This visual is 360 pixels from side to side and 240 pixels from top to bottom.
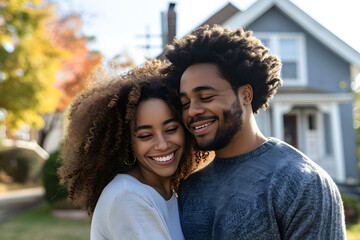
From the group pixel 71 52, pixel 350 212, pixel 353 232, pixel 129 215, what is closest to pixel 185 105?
pixel 129 215

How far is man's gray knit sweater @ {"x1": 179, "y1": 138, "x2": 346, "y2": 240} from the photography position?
83.3 inches

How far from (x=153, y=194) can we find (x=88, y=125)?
0.69m

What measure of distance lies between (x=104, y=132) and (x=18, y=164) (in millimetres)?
20204

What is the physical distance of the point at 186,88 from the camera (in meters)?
2.63

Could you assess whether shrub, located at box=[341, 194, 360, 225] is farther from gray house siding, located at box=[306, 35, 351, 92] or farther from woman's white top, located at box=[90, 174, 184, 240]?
woman's white top, located at box=[90, 174, 184, 240]

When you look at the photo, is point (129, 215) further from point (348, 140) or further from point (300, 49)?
point (348, 140)

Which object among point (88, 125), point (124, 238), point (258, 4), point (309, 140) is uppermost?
point (258, 4)

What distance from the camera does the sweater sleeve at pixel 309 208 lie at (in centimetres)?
210

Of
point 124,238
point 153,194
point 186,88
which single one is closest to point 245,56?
point 186,88

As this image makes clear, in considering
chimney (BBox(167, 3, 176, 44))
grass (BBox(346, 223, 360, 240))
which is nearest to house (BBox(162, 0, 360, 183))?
grass (BBox(346, 223, 360, 240))

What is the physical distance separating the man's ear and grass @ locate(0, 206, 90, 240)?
6950mm

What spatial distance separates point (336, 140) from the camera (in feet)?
45.1

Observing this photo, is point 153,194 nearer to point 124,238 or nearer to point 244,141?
point 124,238

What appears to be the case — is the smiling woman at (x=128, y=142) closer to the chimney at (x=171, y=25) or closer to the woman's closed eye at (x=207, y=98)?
the woman's closed eye at (x=207, y=98)
